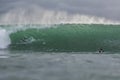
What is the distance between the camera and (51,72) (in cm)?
4000

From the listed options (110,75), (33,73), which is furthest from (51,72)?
(110,75)

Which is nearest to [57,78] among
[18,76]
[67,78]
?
[67,78]

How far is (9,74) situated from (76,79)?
5371 mm

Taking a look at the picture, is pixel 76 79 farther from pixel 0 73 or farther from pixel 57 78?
pixel 0 73

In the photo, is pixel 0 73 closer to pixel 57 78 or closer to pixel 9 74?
pixel 9 74

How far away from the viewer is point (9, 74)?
3762 centimetres

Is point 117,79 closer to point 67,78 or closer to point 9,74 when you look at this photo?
point 67,78

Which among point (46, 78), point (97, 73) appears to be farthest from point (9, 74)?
point (97, 73)

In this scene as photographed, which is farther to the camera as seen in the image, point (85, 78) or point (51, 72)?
point (51, 72)

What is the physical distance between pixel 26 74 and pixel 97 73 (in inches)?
221

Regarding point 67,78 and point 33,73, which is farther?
point 33,73

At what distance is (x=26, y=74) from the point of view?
37.9m

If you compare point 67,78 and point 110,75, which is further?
point 110,75

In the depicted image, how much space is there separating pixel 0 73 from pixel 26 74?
1946 millimetres
